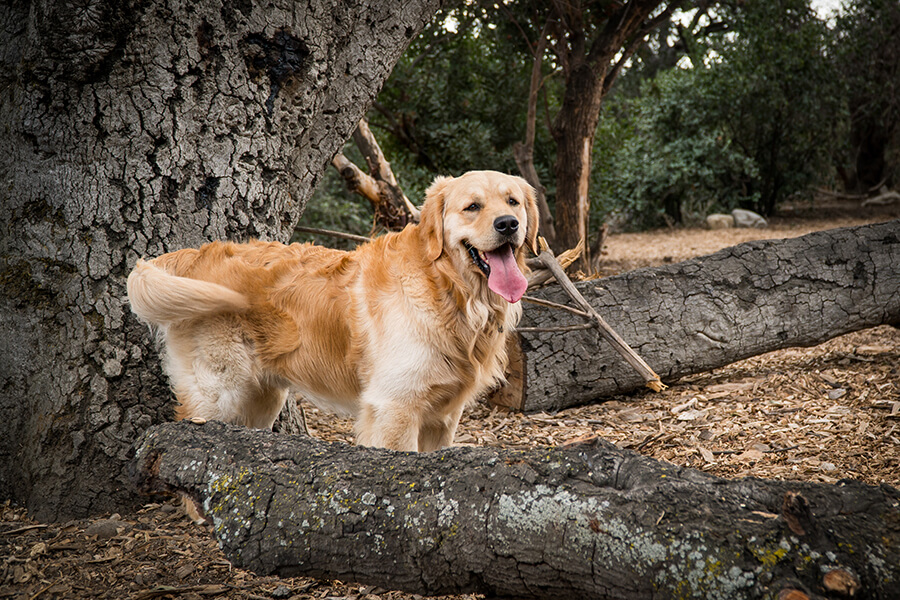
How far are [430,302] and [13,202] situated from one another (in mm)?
2176

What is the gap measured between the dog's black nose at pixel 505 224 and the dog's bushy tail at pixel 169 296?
132 centimetres

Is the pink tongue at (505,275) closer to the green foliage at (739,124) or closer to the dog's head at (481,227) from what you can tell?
the dog's head at (481,227)

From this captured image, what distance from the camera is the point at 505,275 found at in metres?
3.25

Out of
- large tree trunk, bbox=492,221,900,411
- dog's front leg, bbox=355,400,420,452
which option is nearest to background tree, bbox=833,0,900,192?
large tree trunk, bbox=492,221,900,411

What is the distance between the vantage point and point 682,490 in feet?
5.69

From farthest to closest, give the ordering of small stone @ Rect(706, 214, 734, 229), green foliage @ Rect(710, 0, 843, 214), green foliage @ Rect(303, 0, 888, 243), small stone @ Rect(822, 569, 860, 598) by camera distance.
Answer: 1. small stone @ Rect(706, 214, 734, 229)
2. green foliage @ Rect(710, 0, 843, 214)
3. green foliage @ Rect(303, 0, 888, 243)
4. small stone @ Rect(822, 569, 860, 598)

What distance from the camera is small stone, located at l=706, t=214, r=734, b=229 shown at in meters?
14.2

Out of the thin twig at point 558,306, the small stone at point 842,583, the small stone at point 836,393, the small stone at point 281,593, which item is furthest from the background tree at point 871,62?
the small stone at point 281,593

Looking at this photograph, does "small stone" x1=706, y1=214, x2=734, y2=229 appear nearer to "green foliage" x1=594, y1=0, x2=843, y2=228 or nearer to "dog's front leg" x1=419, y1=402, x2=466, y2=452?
"green foliage" x1=594, y1=0, x2=843, y2=228

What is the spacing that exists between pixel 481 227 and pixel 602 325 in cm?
164

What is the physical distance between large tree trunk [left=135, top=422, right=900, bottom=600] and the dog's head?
1310mm

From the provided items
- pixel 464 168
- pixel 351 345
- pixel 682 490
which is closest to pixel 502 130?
pixel 464 168

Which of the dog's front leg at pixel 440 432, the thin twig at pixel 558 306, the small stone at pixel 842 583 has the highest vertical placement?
the thin twig at pixel 558 306

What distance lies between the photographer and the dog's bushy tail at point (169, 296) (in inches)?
118
